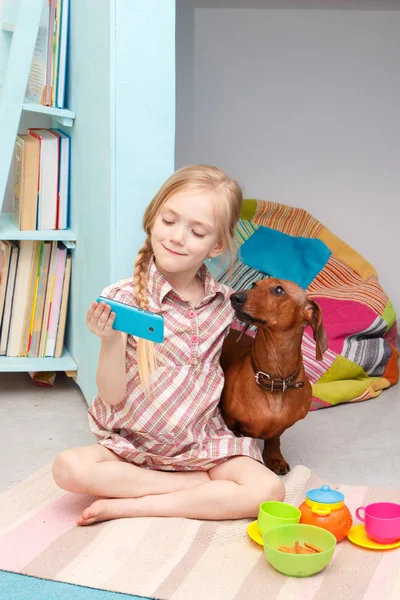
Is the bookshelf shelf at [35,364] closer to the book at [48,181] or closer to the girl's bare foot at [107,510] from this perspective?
the book at [48,181]

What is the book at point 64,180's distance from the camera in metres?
2.04

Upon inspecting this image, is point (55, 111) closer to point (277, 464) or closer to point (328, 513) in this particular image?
point (277, 464)

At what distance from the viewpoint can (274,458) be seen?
1.70 metres

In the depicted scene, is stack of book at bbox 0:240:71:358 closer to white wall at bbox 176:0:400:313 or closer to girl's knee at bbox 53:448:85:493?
girl's knee at bbox 53:448:85:493

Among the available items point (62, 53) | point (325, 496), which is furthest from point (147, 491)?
point (62, 53)

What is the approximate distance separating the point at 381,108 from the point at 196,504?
182 centimetres

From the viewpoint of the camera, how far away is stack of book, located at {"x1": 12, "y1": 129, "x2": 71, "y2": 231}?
2016 millimetres

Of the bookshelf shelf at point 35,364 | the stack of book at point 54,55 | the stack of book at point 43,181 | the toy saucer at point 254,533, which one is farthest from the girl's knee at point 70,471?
the stack of book at point 54,55

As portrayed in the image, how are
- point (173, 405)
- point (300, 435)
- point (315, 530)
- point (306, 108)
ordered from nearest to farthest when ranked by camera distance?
point (315, 530)
point (173, 405)
point (300, 435)
point (306, 108)

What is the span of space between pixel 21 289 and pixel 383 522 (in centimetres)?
112

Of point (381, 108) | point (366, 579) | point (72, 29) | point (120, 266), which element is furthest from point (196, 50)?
point (366, 579)

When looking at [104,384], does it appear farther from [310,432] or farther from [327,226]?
[327,226]

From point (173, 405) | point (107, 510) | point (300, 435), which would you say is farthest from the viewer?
point (300, 435)

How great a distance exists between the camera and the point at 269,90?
280cm
